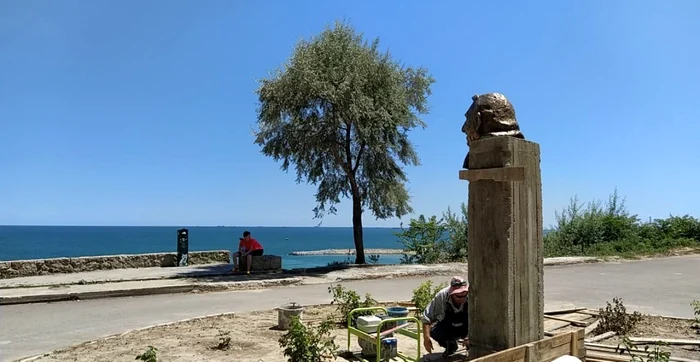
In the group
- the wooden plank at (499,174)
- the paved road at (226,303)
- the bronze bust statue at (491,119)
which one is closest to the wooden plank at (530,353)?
the wooden plank at (499,174)

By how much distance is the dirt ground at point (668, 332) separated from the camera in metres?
7.14

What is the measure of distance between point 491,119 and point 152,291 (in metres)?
10.7

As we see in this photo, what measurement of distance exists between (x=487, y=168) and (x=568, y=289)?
31.9ft

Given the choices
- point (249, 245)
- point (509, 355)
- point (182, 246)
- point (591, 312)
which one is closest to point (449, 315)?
point (509, 355)

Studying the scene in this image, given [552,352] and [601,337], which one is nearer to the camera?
[552,352]

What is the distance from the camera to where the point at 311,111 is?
18906 millimetres

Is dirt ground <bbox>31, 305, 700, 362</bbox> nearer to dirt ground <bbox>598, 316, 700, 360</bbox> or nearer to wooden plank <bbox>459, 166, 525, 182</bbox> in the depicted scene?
dirt ground <bbox>598, 316, 700, 360</bbox>

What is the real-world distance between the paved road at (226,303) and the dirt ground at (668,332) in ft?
3.86

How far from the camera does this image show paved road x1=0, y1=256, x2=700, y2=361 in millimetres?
8882

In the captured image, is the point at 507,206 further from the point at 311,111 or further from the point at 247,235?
the point at 311,111

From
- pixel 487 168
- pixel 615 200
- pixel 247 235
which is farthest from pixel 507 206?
pixel 615 200

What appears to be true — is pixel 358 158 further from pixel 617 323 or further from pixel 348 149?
pixel 617 323

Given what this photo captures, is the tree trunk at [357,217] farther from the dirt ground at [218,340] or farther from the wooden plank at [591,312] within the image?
the wooden plank at [591,312]

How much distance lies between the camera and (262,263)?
1722 centimetres
